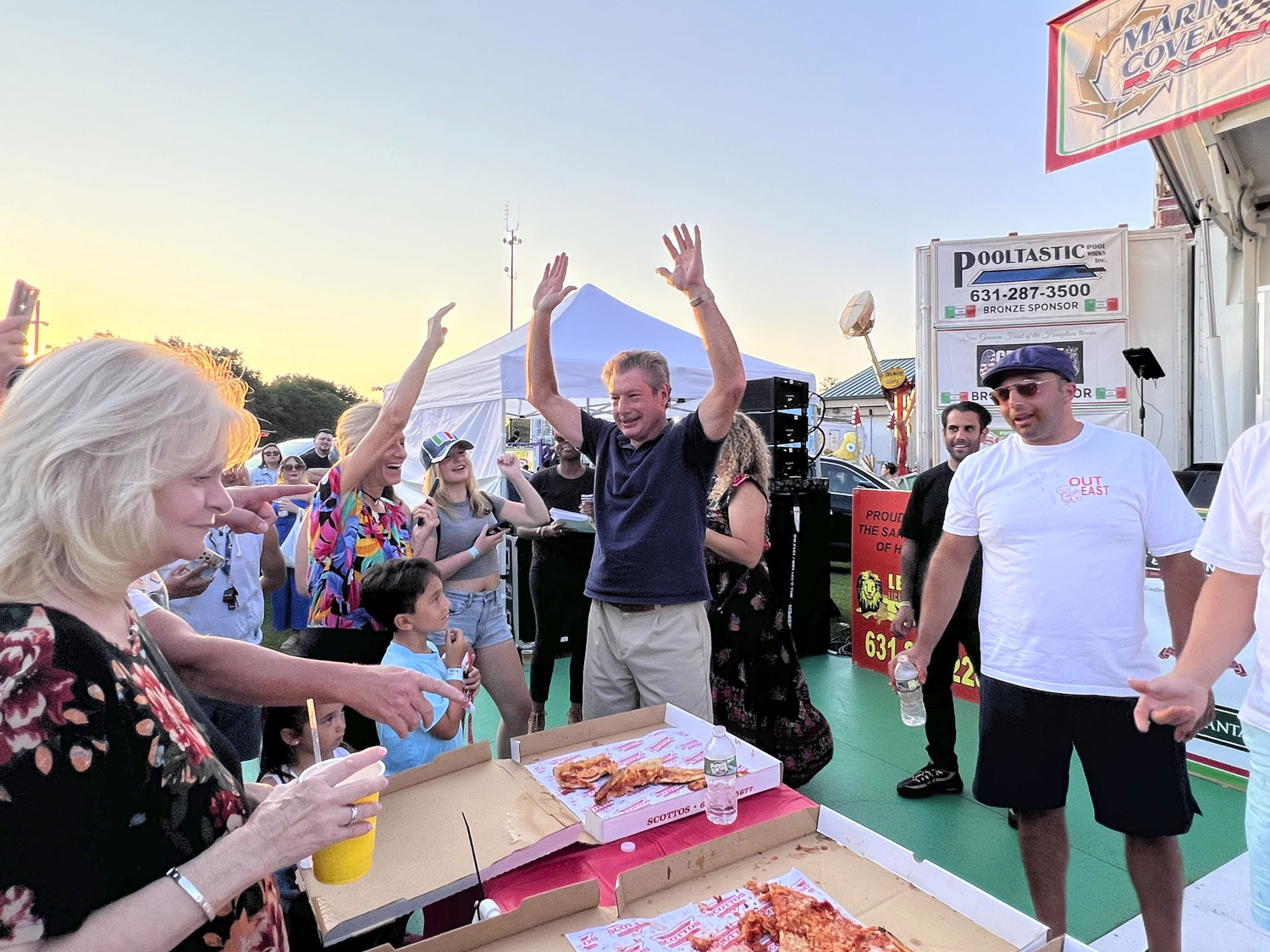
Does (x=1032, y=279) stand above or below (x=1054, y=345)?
above

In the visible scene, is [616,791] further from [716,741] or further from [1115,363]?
[1115,363]

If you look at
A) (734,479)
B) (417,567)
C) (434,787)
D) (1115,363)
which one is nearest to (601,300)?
(1115,363)

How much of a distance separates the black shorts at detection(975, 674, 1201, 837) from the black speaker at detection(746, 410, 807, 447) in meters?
3.43

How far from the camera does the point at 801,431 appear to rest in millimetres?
5711

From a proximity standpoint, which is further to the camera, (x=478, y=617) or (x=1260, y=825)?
(x=478, y=617)

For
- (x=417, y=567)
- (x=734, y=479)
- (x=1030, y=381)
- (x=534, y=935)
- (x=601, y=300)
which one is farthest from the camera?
(x=601, y=300)

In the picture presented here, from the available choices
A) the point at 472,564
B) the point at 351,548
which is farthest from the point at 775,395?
the point at 351,548

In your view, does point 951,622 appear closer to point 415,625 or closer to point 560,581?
point 560,581

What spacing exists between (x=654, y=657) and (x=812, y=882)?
1.04m

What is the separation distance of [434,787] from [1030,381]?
208 cm

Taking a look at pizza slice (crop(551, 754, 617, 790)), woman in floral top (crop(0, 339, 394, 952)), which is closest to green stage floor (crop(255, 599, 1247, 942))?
A: pizza slice (crop(551, 754, 617, 790))

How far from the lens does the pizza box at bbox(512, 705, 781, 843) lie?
1.66 metres

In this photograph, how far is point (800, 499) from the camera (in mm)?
5488

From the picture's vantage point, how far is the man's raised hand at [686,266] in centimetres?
239
